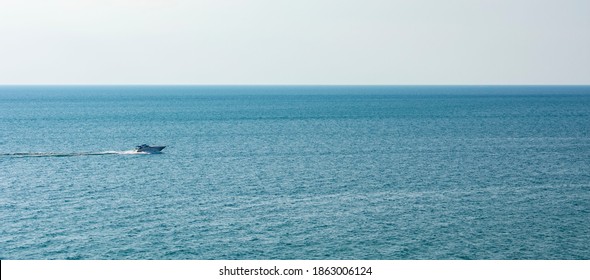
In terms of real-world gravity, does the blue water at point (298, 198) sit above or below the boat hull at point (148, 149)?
below

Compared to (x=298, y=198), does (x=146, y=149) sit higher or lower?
higher

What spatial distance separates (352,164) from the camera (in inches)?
4220

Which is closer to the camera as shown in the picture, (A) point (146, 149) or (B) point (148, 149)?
(A) point (146, 149)

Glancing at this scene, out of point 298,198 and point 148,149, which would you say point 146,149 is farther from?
point 298,198

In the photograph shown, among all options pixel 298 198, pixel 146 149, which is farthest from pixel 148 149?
pixel 298 198

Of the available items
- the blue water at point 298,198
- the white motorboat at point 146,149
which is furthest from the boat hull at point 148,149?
the blue water at point 298,198

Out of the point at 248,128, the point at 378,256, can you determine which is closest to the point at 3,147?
the point at 248,128

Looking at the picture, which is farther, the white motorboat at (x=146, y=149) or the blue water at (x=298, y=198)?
the white motorboat at (x=146, y=149)

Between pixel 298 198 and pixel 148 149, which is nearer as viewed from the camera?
pixel 298 198

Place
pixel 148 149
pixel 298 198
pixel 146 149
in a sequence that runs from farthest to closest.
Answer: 1. pixel 148 149
2. pixel 146 149
3. pixel 298 198

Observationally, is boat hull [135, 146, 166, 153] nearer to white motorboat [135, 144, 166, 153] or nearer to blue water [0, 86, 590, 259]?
white motorboat [135, 144, 166, 153]

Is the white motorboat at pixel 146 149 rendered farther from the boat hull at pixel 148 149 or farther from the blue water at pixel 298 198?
the blue water at pixel 298 198

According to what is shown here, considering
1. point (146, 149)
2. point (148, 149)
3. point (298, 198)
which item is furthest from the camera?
point (148, 149)

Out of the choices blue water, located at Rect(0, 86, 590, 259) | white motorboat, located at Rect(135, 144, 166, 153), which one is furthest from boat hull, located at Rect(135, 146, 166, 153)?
blue water, located at Rect(0, 86, 590, 259)
